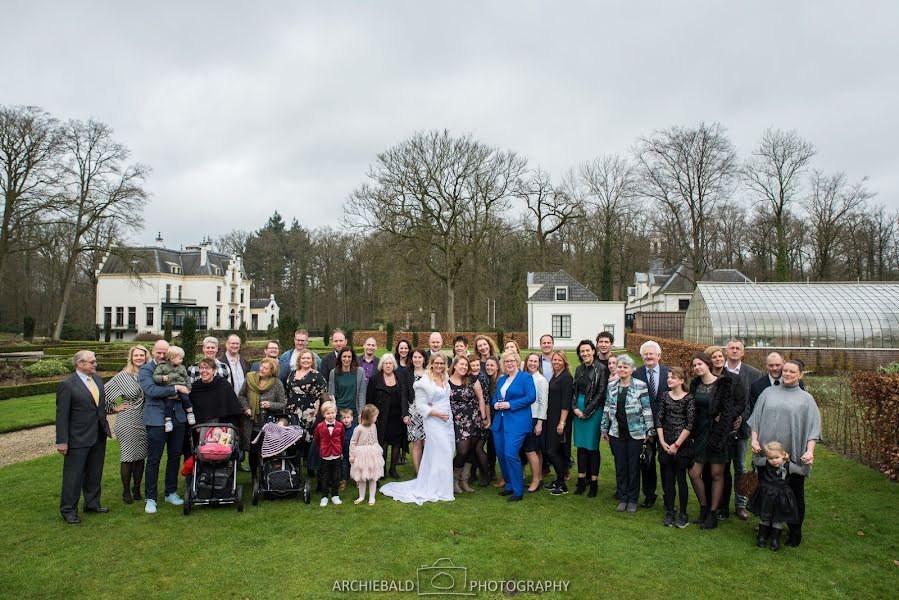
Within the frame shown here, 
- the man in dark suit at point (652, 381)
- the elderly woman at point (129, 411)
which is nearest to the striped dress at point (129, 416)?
the elderly woman at point (129, 411)

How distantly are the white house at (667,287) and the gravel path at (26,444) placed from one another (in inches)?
1382

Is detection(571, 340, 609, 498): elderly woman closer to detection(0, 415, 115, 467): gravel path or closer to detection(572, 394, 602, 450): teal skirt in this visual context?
detection(572, 394, 602, 450): teal skirt

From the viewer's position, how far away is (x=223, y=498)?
5.61 metres

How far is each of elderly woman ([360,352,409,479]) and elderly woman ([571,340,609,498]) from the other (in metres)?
2.15

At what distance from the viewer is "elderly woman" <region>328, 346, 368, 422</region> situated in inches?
255

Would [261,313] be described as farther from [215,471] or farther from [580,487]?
[580,487]

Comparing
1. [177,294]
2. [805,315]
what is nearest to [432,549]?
[805,315]

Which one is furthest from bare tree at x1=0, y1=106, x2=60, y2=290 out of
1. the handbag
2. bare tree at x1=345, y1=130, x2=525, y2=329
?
the handbag

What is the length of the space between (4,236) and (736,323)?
3191cm

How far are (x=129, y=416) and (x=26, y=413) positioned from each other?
8.17 metres

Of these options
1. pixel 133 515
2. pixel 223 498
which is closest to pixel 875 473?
pixel 223 498

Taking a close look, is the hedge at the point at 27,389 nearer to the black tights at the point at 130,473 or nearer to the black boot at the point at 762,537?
the black tights at the point at 130,473

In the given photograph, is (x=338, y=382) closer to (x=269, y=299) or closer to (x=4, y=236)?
(x=4, y=236)

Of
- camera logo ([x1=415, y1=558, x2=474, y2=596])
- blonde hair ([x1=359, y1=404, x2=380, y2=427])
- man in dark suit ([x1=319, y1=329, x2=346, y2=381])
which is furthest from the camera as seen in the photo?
man in dark suit ([x1=319, y1=329, x2=346, y2=381])
